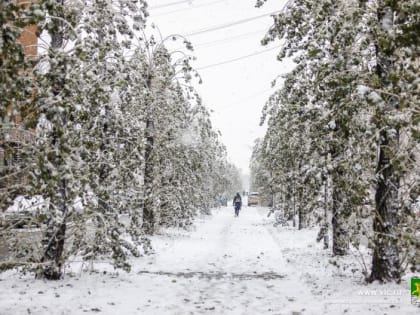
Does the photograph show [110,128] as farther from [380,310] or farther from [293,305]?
[380,310]

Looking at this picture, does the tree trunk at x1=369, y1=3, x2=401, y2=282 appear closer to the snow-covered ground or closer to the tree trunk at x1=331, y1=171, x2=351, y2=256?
the snow-covered ground

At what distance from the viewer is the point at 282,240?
17.4 metres

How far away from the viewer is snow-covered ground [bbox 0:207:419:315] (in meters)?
7.05

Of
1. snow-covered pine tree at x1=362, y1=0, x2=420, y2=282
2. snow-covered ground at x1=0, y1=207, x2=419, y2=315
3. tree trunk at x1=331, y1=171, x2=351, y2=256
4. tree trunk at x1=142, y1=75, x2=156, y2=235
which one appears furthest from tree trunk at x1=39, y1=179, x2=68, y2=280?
tree trunk at x1=142, y1=75, x2=156, y2=235

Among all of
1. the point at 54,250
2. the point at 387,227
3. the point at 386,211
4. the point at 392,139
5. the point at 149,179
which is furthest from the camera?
the point at 149,179

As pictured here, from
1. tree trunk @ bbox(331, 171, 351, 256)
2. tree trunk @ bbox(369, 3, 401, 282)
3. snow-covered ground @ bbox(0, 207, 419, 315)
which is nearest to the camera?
snow-covered ground @ bbox(0, 207, 419, 315)

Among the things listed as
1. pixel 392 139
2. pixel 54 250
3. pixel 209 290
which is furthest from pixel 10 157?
pixel 392 139

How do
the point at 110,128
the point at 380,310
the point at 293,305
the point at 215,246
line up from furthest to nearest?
the point at 215,246, the point at 110,128, the point at 293,305, the point at 380,310

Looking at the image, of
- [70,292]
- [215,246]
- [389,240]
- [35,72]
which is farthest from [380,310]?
[215,246]

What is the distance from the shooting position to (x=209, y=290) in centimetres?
848

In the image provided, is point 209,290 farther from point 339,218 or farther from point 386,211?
point 339,218

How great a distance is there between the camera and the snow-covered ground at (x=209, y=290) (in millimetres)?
7047

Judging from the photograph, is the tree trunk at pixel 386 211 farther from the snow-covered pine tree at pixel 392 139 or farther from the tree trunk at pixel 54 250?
the tree trunk at pixel 54 250

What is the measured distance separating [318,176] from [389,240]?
6.40 feet
